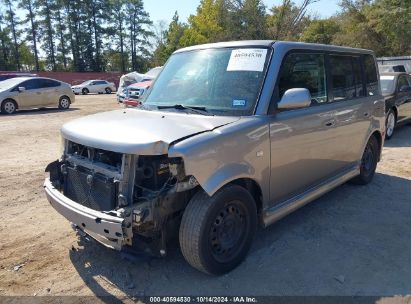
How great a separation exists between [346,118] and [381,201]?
1.36 metres

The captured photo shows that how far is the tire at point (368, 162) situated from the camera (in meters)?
6.07

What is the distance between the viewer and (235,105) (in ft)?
12.8

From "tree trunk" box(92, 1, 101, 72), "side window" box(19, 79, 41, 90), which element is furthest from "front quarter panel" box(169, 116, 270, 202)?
"tree trunk" box(92, 1, 101, 72)

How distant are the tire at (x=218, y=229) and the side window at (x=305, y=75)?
A: 123 centimetres

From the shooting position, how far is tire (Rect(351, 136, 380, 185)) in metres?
6.07

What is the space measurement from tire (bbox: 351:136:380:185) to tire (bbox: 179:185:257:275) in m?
2.94

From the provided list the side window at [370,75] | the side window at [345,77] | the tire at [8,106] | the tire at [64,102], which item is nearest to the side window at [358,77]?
the side window at [345,77]

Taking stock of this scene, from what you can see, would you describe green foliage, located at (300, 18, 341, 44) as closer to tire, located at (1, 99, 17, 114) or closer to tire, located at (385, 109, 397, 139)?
tire, located at (1, 99, 17, 114)

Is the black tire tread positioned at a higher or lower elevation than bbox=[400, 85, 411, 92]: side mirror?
lower

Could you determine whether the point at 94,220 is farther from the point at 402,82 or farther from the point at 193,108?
the point at 402,82

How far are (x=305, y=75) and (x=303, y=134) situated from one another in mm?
675

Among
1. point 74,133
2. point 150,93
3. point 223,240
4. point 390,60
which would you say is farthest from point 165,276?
point 390,60

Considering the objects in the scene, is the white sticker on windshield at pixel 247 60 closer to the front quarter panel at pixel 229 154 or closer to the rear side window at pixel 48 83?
the front quarter panel at pixel 229 154

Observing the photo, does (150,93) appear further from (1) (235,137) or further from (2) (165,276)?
(2) (165,276)
